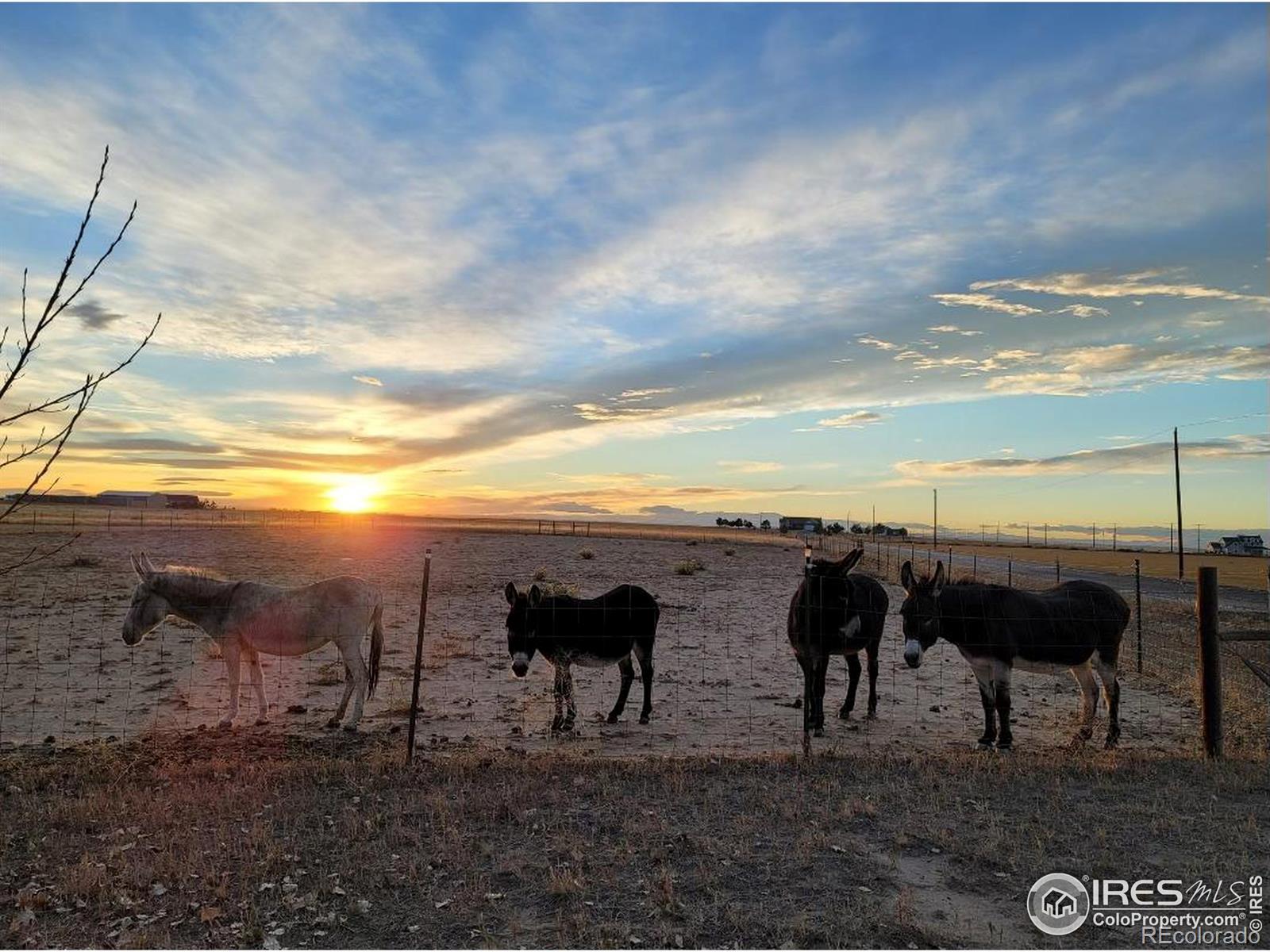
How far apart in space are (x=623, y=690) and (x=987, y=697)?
502 cm

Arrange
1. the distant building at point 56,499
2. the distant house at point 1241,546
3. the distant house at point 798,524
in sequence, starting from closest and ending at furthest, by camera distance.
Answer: the distant building at point 56,499
the distant house at point 1241,546
the distant house at point 798,524

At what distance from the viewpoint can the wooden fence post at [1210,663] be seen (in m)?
9.30

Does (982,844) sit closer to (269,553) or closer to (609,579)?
(609,579)

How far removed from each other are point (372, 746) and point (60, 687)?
20.9 ft

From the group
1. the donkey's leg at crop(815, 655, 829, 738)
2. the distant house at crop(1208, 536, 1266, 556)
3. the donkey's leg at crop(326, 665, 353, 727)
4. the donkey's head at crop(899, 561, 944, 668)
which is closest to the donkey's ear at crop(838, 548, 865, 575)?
the donkey's head at crop(899, 561, 944, 668)

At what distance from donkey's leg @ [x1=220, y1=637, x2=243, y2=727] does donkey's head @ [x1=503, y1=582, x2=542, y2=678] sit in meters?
3.87

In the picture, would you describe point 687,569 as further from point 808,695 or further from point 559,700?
point 808,695

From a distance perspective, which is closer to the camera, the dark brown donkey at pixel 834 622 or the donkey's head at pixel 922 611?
the donkey's head at pixel 922 611

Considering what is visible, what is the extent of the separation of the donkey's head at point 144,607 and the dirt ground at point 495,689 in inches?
45.0

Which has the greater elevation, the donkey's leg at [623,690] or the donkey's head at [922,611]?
the donkey's head at [922,611]

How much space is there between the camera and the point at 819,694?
35.6 feet

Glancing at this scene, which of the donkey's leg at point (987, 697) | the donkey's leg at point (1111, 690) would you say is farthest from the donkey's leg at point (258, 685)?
the donkey's leg at point (1111, 690)

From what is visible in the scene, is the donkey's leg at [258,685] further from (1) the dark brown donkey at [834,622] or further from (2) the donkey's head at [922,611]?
(2) the donkey's head at [922,611]

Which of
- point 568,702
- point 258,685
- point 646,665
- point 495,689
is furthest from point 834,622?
point 258,685
